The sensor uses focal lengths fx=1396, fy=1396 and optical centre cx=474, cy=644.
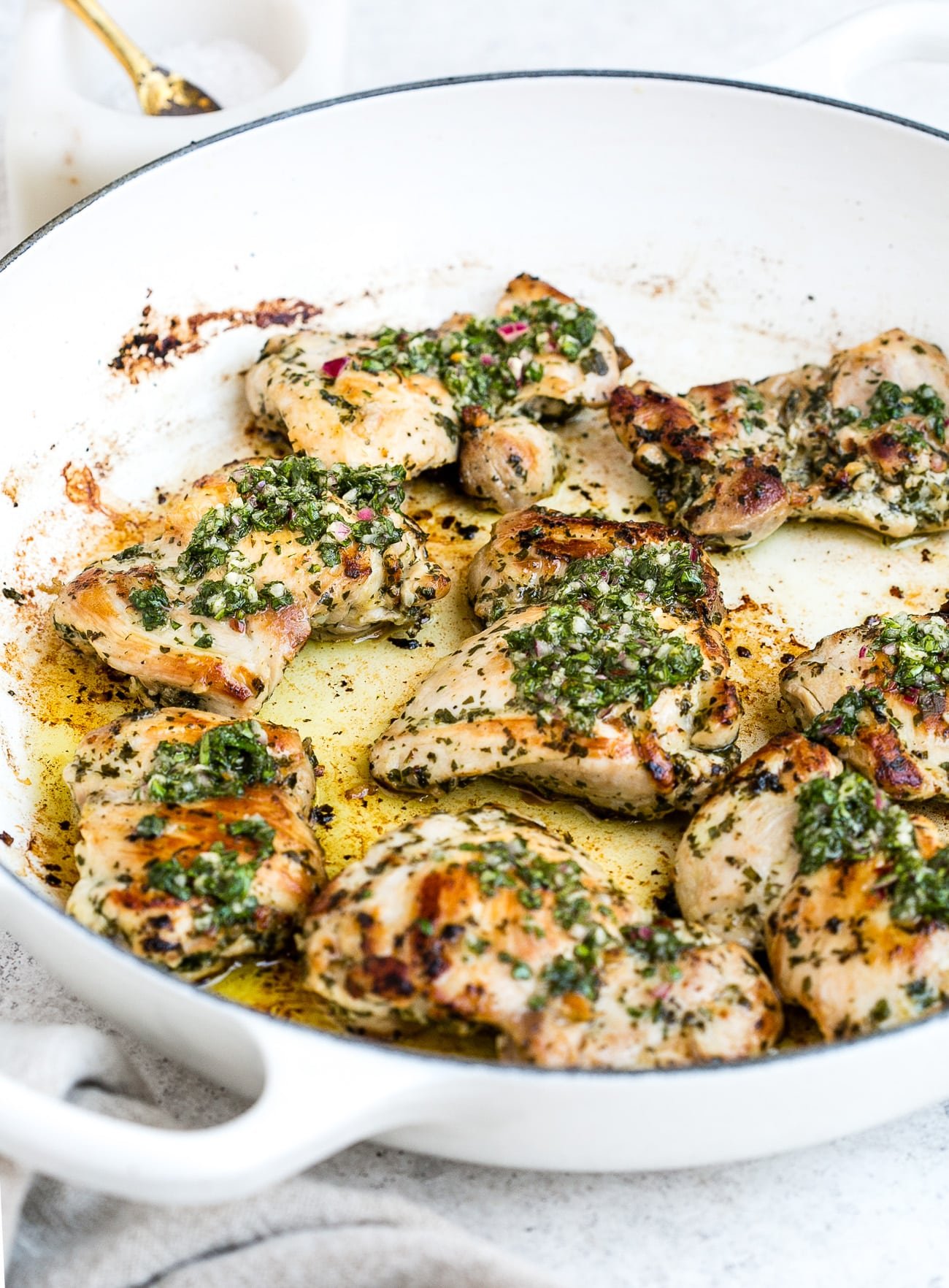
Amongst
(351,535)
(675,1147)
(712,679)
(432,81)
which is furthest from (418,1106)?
(432,81)

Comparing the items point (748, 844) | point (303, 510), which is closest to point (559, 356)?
point (303, 510)

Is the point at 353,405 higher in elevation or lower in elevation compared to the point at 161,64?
lower

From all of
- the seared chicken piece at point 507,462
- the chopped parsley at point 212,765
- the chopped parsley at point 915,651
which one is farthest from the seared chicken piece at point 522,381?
the chopped parsley at point 212,765

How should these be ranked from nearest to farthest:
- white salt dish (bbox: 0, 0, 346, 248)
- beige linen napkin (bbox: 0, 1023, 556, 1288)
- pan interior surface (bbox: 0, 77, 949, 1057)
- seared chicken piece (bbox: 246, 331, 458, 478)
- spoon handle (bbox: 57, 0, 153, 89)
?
beige linen napkin (bbox: 0, 1023, 556, 1288), pan interior surface (bbox: 0, 77, 949, 1057), seared chicken piece (bbox: 246, 331, 458, 478), white salt dish (bbox: 0, 0, 346, 248), spoon handle (bbox: 57, 0, 153, 89)

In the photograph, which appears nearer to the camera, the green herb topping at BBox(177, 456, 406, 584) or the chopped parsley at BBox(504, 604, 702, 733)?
the chopped parsley at BBox(504, 604, 702, 733)

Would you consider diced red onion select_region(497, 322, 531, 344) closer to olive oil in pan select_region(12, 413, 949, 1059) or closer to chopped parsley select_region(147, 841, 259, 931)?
olive oil in pan select_region(12, 413, 949, 1059)

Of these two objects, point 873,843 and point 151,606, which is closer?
point 873,843

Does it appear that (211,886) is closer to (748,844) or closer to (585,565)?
(748,844)

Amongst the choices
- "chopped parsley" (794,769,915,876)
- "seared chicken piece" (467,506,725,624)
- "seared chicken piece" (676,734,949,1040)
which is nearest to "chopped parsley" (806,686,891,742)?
"seared chicken piece" (676,734,949,1040)
